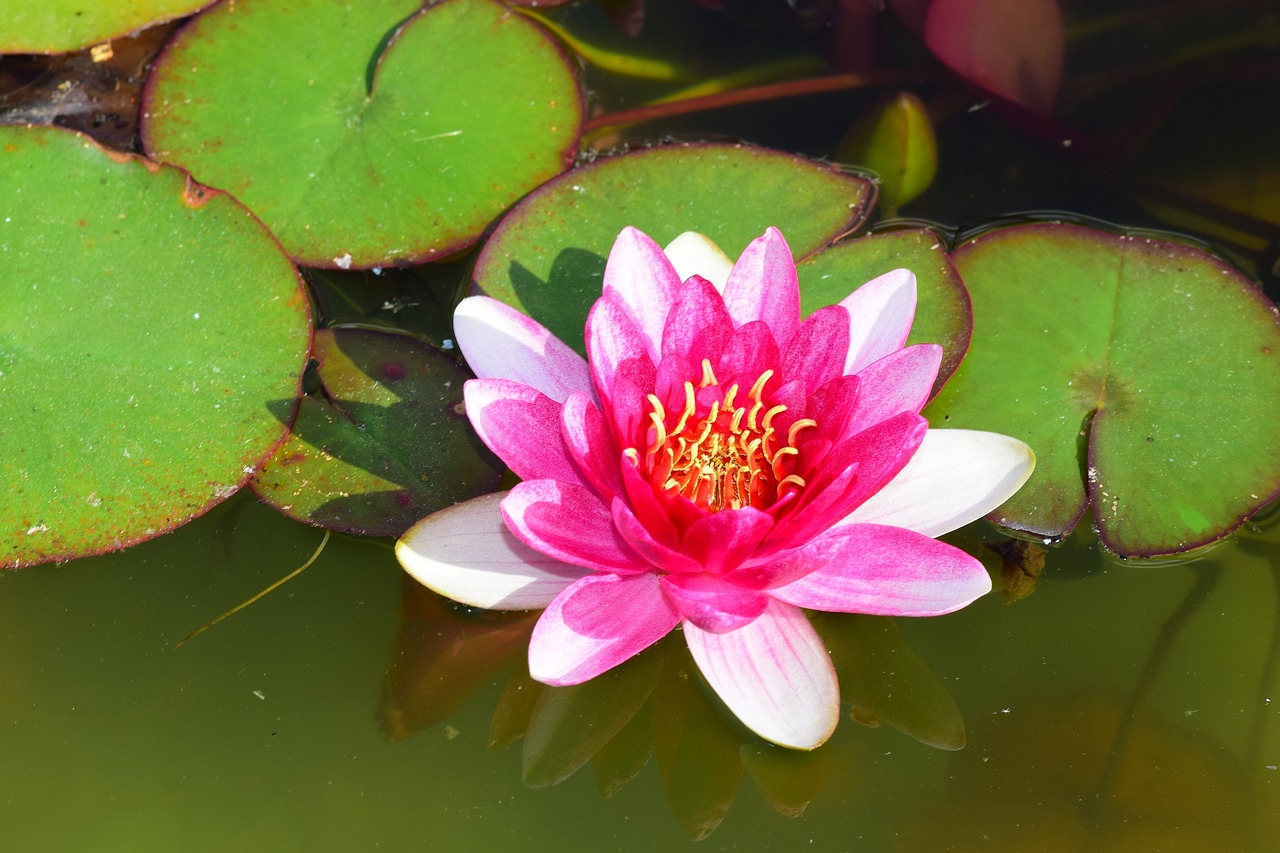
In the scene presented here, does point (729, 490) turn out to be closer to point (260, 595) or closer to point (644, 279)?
point (644, 279)

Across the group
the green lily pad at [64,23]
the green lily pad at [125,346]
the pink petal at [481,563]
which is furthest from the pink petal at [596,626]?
the green lily pad at [64,23]

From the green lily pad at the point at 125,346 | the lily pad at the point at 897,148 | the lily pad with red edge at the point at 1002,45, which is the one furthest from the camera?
the lily pad with red edge at the point at 1002,45

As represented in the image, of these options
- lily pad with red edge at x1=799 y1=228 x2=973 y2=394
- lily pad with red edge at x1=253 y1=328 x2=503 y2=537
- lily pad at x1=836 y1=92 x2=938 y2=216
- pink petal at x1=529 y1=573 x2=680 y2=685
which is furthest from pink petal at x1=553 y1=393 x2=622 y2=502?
lily pad at x1=836 y1=92 x2=938 y2=216

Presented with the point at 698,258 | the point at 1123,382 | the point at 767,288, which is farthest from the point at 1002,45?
the point at 767,288

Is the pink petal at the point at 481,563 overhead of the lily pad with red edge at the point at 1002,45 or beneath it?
beneath

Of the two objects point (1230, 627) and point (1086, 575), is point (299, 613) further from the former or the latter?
point (1230, 627)

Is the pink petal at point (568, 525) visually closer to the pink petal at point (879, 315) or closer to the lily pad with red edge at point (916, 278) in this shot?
the pink petal at point (879, 315)

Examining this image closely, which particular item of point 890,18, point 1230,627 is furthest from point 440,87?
point 1230,627
